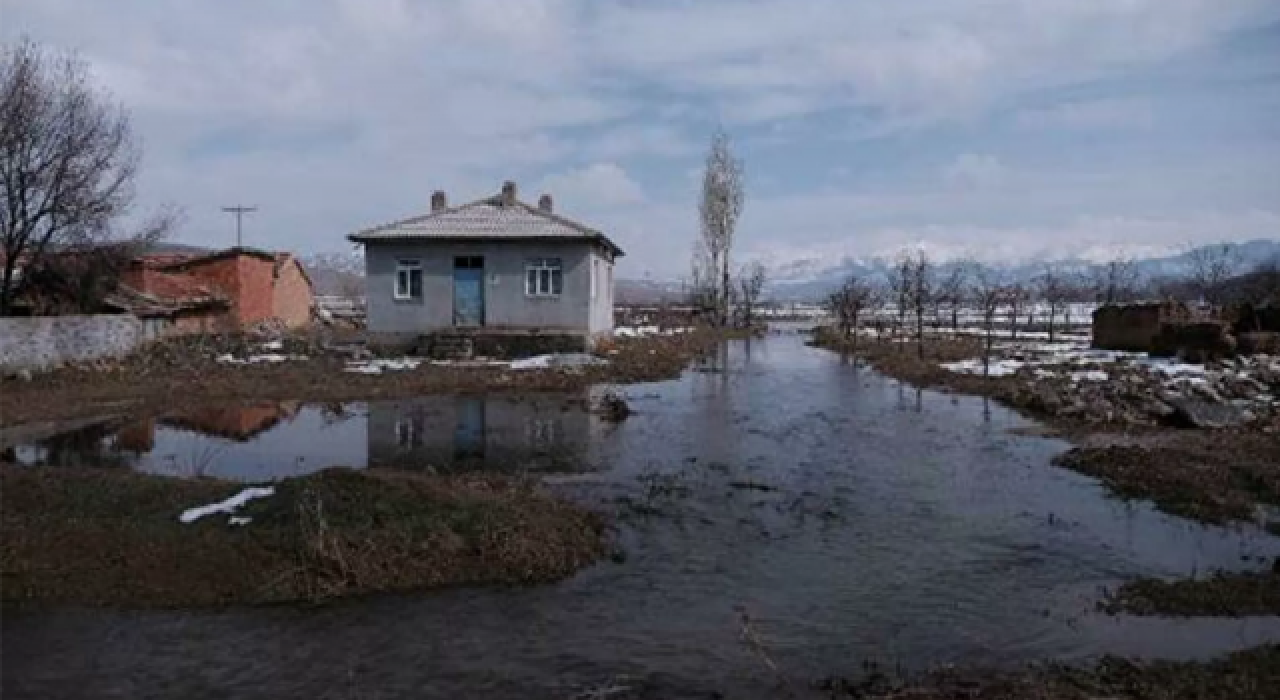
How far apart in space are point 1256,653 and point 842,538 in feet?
13.1

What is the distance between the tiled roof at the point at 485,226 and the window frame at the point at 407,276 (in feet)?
2.32

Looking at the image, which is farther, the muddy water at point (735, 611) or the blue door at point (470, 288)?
the blue door at point (470, 288)

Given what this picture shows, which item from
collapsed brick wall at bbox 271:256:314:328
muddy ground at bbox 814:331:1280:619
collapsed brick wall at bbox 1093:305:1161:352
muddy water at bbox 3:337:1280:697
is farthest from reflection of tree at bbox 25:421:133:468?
collapsed brick wall at bbox 1093:305:1161:352

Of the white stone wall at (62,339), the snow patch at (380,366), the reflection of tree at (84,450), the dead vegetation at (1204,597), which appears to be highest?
the white stone wall at (62,339)

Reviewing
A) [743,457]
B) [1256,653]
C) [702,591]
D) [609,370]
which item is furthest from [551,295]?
[1256,653]

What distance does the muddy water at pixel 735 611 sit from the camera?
6531 millimetres

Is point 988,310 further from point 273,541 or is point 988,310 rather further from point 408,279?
point 273,541

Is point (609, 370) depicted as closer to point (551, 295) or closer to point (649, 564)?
point (551, 295)

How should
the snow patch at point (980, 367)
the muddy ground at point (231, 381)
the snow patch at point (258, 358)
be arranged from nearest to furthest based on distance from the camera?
the muddy ground at point (231, 381) → the snow patch at point (258, 358) → the snow patch at point (980, 367)

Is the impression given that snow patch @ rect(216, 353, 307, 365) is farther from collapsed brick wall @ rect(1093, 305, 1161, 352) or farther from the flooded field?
collapsed brick wall @ rect(1093, 305, 1161, 352)

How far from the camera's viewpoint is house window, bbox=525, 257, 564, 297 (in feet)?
100

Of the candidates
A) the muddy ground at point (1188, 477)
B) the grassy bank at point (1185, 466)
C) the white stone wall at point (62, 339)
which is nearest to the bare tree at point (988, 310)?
the muddy ground at point (1188, 477)

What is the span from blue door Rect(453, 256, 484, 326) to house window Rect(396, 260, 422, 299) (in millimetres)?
1031

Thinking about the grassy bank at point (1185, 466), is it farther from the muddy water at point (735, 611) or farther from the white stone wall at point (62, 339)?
the white stone wall at point (62, 339)
